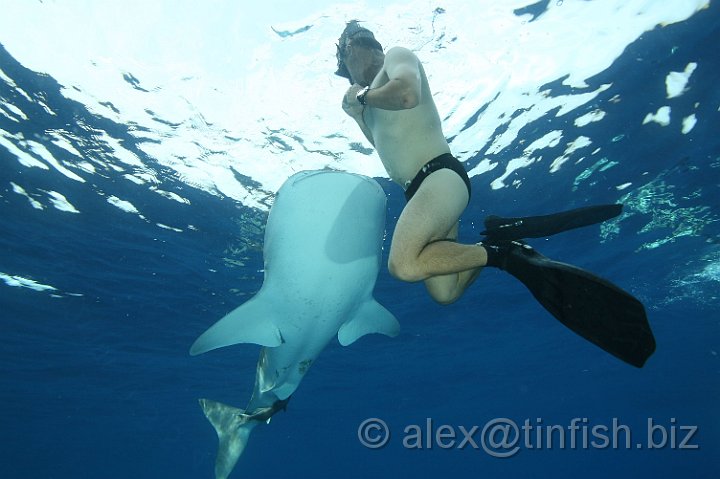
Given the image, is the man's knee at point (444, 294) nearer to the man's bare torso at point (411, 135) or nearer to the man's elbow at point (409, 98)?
the man's bare torso at point (411, 135)

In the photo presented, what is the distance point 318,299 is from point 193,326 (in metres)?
17.5

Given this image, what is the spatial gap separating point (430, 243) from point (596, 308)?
1.38 meters

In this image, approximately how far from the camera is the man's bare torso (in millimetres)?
4307

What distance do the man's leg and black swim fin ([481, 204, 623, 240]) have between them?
0.45 metres

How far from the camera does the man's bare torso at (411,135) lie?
170 inches

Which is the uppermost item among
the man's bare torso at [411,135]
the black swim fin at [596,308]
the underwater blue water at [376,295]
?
the man's bare torso at [411,135]

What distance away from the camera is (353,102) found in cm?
458

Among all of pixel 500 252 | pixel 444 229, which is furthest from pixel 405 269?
pixel 500 252

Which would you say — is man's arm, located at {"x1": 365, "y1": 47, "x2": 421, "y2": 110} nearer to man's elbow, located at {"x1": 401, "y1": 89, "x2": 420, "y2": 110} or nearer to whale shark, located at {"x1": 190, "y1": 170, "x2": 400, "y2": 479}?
man's elbow, located at {"x1": 401, "y1": 89, "x2": 420, "y2": 110}

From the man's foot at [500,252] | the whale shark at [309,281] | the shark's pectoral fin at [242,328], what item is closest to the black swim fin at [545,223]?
the man's foot at [500,252]

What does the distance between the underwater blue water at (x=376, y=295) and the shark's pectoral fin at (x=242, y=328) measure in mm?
5995

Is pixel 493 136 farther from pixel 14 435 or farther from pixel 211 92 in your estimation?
pixel 14 435

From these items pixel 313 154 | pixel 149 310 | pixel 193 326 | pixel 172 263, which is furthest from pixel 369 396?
pixel 313 154

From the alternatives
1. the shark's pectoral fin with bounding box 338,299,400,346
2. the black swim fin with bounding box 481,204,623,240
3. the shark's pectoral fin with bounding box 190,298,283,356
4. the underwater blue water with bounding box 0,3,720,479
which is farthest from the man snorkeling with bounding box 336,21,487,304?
the underwater blue water with bounding box 0,3,720,479
